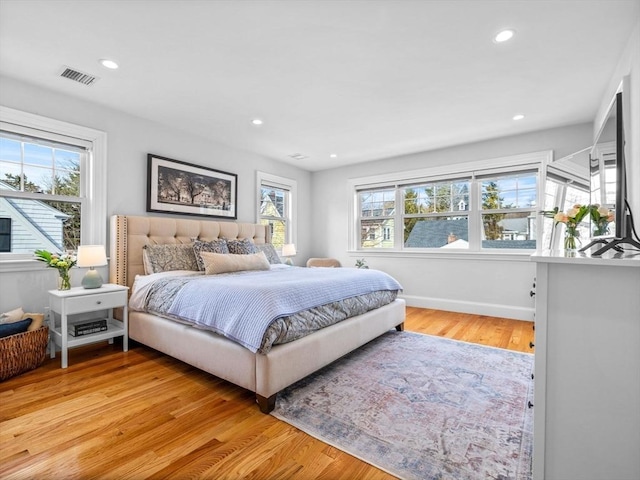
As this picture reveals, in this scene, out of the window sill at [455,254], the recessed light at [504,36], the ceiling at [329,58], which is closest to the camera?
the ceiling at [329,58]

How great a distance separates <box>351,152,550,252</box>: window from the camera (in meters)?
4.17

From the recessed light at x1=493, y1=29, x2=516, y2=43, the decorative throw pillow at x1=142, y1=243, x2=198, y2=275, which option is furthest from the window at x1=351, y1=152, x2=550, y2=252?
the decorative throw pillow at x1=142, y1=243, x2=198, y2=275

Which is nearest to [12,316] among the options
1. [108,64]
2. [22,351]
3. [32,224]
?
[22,351]

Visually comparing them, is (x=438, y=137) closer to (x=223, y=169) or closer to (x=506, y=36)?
(x=506, y=36)

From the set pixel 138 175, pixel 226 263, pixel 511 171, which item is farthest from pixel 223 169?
pixel 511 171

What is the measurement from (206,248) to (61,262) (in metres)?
1.26

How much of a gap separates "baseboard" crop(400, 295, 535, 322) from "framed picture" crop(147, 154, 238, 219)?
308 centimetres

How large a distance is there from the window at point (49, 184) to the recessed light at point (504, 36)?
3.58 m

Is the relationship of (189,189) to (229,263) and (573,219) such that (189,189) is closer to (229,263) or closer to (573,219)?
(229,263)

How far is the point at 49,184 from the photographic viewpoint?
9.78 feet

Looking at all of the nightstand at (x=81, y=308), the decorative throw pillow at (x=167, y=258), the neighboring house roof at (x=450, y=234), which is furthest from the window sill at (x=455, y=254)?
the nightstand at (x=81, y=308)

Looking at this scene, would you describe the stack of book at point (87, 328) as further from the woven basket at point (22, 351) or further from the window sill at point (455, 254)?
the window sill at point (455, 254)

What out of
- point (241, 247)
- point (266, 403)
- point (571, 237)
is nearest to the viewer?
point (266, 403)

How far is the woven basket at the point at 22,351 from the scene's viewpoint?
2248mm
